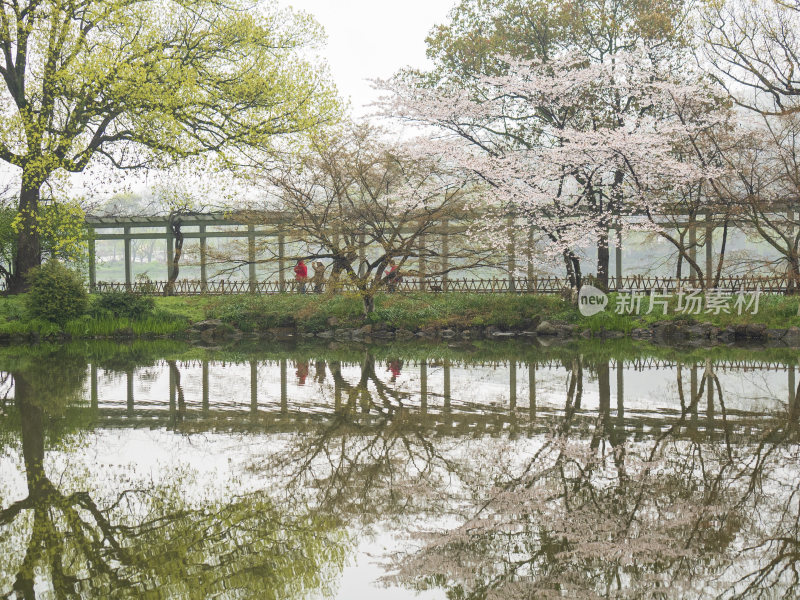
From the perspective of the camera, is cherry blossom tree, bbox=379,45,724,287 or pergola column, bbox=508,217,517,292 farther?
pergola column, bbox=508,217,517,292

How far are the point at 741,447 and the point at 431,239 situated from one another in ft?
44.5

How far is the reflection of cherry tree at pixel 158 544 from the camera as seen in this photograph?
3.21m

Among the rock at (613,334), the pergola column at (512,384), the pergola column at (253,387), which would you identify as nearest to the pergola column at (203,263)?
the pergola column at (253,387)

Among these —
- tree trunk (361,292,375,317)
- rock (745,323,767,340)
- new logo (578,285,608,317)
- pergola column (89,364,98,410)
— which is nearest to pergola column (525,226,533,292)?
new logo (578,285,608,317)

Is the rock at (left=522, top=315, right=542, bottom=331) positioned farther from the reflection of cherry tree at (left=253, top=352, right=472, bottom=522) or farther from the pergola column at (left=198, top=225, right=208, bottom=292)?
the reflection of cherry tree at (left=253, top=352, right=472, bottom=522)

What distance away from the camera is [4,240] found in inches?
806

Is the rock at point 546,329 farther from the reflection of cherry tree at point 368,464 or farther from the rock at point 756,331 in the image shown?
the reflection of cherry tree at point 368,464

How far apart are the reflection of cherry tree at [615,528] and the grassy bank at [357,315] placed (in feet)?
38.9

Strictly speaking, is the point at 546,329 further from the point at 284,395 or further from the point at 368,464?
the point at 368,464

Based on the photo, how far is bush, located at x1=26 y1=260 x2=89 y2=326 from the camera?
1745 cm

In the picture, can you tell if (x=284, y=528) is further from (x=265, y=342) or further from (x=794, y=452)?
(x=265, y=342)

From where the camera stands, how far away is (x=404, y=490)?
4.57m

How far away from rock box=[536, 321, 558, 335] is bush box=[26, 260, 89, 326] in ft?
37.1

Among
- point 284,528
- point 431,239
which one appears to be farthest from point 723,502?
point 431,239
